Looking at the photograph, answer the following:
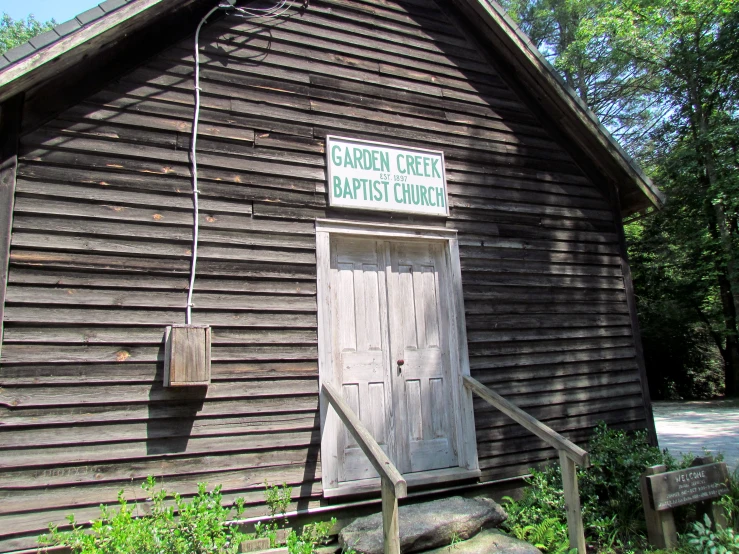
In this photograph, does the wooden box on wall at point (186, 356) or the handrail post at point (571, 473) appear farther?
the handrail post at point (571, 473)

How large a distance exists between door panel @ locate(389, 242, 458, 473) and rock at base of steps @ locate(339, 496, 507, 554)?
765mm

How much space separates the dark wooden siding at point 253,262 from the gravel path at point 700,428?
7.97ft

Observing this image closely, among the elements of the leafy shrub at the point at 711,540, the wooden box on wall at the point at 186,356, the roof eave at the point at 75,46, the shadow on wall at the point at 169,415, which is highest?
the roof eave at the point at 75,46

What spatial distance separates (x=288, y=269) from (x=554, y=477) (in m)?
3.15

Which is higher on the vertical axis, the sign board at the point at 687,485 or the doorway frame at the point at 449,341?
the doorway frame at the point at 449,341

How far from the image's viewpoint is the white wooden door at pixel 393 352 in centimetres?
490

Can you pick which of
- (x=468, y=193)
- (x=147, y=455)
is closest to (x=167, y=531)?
(x=147, y=455)

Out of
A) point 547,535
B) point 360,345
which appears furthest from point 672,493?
point 360,345

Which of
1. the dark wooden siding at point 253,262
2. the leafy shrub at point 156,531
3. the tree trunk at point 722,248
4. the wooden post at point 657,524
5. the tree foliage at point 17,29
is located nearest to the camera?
the leafy shrub at point 156,531

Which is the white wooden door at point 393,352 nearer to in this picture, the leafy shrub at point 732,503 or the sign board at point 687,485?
the sign board at point 687,485

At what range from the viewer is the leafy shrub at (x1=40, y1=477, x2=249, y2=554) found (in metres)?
3.12

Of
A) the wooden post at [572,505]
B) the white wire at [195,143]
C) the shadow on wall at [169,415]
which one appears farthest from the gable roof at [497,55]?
the wooden post at [572,505]

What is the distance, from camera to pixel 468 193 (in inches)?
230

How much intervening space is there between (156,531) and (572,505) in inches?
116
